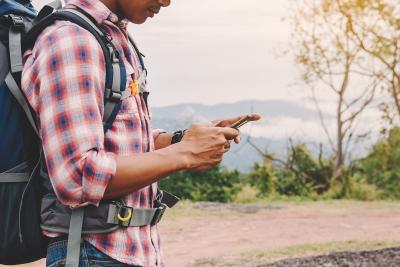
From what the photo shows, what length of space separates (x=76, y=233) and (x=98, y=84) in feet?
1.20

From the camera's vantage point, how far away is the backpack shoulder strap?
1890mm

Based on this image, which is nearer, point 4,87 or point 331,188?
point 4,87

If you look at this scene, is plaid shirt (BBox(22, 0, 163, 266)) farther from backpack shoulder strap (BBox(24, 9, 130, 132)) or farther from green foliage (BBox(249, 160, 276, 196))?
green foliage (BBox(249, 160, 276, 196))

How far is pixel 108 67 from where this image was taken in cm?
189

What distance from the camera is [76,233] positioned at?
190cm

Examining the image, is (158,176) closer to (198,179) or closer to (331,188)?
(198,179)

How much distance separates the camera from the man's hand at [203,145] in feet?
6.22

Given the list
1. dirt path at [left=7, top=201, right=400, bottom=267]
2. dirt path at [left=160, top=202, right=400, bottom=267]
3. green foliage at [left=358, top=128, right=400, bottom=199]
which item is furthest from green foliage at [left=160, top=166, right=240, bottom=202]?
green foliage at [left=358, top=128, right=400, bottom=199]

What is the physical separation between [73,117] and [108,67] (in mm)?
165

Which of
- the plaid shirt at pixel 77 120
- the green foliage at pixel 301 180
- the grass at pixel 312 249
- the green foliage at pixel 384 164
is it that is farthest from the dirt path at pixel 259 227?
the plaid shirt at pixel 77 120

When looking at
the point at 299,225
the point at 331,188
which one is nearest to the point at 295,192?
the point at 331,188

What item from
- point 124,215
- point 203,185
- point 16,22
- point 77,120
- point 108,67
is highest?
point 16,22

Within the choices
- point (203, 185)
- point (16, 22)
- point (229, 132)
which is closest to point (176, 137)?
point (229, 132)

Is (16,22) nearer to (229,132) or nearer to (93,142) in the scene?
(93,142)
